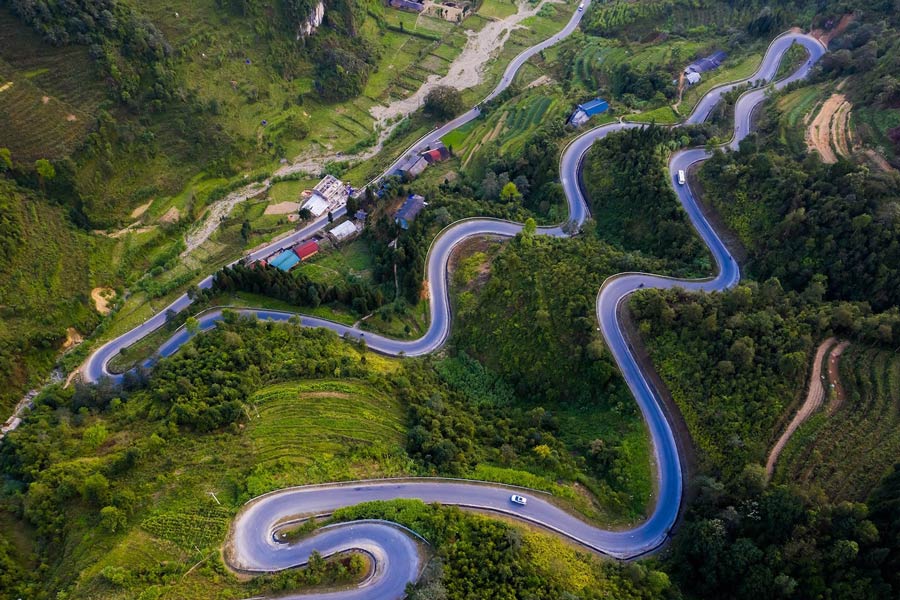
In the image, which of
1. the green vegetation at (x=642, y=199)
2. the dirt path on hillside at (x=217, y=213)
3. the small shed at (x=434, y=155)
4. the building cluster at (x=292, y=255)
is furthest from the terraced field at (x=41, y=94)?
the green vegetation at (x=642, y=199)

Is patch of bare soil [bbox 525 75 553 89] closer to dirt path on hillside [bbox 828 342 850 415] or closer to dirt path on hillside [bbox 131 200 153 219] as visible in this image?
dirt path on hillside [bbox 131 200 153 219]

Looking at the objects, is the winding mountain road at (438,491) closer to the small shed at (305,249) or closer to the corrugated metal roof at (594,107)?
the small shed at (305,249)

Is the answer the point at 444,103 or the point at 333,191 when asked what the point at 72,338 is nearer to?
the point at 333,191

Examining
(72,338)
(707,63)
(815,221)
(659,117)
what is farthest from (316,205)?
(707,63)

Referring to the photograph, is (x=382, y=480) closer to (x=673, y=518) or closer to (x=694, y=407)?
(x=673, y=518)

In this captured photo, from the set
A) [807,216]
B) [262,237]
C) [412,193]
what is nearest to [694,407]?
[807,216]

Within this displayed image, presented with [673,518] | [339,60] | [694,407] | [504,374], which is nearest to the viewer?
[673,518]
